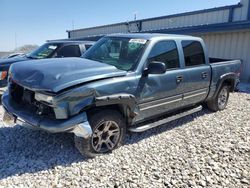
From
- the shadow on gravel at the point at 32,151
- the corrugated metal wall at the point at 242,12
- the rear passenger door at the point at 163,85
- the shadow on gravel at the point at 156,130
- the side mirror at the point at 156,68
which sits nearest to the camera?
the shadow on gravel at the point at 32,151

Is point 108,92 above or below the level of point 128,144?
above

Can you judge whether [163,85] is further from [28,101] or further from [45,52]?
[45,52]

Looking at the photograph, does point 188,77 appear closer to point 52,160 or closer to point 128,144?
point 128,144

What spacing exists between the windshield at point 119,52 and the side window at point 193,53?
1178 millimetres

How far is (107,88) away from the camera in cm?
344

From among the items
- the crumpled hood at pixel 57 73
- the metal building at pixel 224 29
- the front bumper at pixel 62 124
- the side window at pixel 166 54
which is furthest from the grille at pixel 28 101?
the metal building at pixel 224 29

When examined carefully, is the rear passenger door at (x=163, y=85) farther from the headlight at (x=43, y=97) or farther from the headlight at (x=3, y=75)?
the headlight at (x=3, y=75)

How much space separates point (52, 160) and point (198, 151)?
7.75 ft

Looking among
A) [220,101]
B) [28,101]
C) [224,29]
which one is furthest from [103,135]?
[224,29]

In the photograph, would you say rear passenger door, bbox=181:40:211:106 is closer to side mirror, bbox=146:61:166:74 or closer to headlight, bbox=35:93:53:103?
side mirror, bbox=146:61:166:74

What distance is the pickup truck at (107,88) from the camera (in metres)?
3.18

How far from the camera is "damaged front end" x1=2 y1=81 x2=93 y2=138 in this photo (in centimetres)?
311

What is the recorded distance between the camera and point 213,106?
20.5 feet

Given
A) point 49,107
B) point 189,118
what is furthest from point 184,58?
point 49,107
